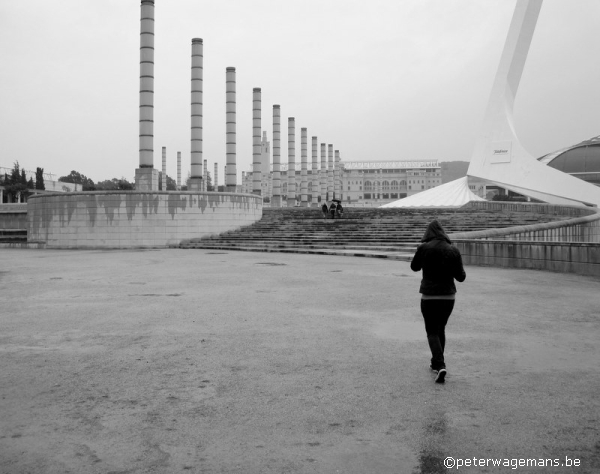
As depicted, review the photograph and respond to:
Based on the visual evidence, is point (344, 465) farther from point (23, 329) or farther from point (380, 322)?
point (23, 329)

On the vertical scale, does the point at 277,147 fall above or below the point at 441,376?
above

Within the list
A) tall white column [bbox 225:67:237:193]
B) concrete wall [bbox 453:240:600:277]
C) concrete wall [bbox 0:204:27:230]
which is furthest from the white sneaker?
concrete wall [bbox 0:204:27:230]

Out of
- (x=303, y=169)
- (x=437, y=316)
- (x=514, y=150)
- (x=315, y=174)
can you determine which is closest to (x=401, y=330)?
(x=437, y=316)

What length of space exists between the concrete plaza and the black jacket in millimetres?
748

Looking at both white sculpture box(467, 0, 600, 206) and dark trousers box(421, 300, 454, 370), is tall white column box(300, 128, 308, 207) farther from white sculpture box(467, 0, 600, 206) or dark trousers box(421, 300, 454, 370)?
dark trousers box(421, 300, 454, 370)

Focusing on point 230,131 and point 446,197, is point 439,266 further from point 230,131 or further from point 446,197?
point 446,197

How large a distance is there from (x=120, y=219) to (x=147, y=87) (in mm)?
6501

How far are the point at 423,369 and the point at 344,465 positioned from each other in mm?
2194

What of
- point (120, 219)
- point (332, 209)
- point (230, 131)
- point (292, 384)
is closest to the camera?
point (292, 384)

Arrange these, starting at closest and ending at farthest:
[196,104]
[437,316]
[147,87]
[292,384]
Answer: [292,384] → [437,316] → [147,87] → [196,104]

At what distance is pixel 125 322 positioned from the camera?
7410mm

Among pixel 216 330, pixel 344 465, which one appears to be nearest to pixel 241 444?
pixel 344 465

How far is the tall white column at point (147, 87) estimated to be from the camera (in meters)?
26.2

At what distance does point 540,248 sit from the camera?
44.4ft
